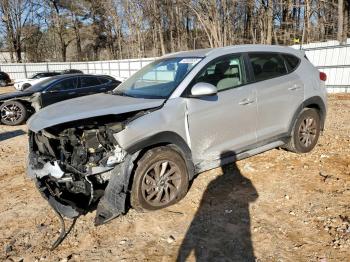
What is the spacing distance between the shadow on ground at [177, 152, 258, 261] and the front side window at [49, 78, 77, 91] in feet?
22.8

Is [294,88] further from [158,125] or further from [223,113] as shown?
[158,125]

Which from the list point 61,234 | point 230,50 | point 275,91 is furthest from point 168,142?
point 275,91

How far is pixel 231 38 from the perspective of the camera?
28297 mm

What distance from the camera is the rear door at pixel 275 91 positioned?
4871 millimetres

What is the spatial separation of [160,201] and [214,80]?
1696 millimetres

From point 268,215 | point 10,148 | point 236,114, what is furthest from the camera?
point 10,148

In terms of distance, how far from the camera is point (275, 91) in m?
4.99

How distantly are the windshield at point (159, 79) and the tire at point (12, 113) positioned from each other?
6.11 meters

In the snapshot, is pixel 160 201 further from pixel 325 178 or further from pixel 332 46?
pixel 332 46

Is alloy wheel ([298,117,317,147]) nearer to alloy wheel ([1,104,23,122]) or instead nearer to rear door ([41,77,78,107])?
rear door ([41,77,78,107])

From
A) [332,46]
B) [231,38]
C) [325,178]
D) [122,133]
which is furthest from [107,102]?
[231,38]

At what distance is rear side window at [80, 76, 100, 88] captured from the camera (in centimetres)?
1080

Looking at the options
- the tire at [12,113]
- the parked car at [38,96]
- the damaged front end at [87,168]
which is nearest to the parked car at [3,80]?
the parked car at [38,96]

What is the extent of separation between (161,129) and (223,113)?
935 millimetres
